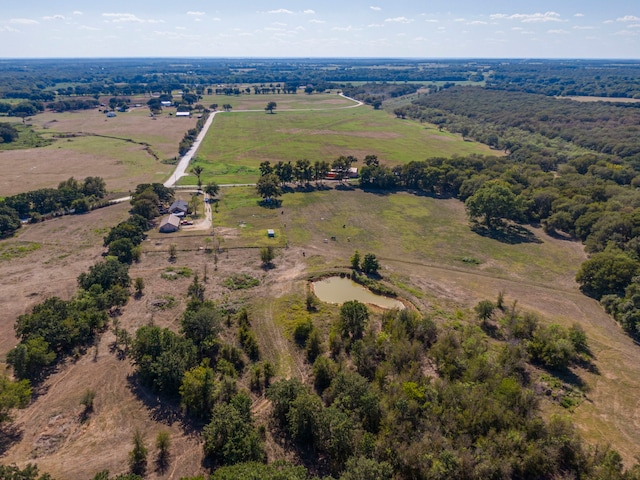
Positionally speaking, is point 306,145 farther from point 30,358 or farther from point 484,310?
point 30,358

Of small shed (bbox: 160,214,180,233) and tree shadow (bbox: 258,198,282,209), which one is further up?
small shed (bbox: 160,214,180,233)

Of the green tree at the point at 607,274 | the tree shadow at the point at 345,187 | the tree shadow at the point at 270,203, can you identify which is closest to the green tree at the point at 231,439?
the green tree at the point at 607,274

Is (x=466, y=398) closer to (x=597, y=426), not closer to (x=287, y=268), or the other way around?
(x=597, y=426)

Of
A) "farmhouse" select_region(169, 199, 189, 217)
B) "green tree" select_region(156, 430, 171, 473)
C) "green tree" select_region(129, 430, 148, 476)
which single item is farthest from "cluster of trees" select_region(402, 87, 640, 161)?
"green tree" select_region(129, 430, 148, 476)

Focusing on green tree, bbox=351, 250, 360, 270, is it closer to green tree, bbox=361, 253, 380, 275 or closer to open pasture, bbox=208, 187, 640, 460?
green tree, bbox=361, 253, 380, 275

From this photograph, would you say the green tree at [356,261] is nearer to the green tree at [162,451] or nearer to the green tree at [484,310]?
the green tree at [484,310]

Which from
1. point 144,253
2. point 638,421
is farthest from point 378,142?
point 638,421

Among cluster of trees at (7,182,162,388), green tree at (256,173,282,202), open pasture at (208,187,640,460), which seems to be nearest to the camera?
cluster of trees at (7,182,162,388)
